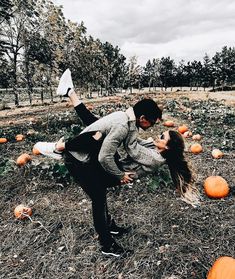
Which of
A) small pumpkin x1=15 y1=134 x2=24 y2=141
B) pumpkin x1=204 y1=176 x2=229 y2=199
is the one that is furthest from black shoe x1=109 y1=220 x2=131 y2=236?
small pumpkin x1=15 y1=134 x2=24 y2=141

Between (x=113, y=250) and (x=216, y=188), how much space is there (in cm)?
193

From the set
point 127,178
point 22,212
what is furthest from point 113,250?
point 22,212

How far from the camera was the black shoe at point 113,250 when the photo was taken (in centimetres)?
313

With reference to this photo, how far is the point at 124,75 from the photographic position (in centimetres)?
6153

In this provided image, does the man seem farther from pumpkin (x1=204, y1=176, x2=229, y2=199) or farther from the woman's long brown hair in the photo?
pumpkin (x1=204, y1=176, x2=229, y2=199)

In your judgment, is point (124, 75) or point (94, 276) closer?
point (94, 276)

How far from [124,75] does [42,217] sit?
5940 centimetres

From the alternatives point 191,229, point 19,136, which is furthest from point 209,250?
point 19,136

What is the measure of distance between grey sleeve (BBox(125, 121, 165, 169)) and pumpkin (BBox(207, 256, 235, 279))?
1059mm

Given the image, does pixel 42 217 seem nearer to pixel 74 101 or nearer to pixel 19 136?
pixel 74 101

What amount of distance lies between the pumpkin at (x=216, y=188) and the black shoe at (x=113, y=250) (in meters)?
1.79

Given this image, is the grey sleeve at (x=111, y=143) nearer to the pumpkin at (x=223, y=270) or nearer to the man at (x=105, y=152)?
the man at (x=105, y=152)

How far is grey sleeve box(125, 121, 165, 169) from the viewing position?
8.75ft

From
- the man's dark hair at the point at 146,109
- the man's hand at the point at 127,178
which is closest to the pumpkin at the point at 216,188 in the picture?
the man's hand at the point at 127,178
